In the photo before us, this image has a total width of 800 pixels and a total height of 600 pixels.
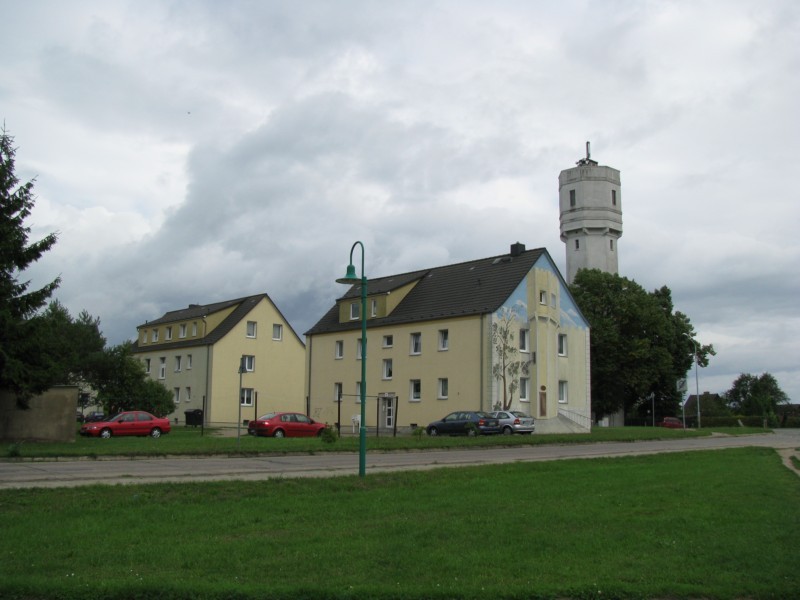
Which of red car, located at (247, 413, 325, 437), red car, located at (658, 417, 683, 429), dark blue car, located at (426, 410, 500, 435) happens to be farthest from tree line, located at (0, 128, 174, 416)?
red car, located at (658, 417, 683, 429)

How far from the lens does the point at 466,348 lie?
1906 inches

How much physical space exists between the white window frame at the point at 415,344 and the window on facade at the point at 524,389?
673 centimetres

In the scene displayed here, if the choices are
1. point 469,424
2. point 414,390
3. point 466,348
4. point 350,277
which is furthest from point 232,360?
point 350,277

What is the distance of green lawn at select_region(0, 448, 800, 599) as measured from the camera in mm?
7777

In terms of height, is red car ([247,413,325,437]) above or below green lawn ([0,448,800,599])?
above

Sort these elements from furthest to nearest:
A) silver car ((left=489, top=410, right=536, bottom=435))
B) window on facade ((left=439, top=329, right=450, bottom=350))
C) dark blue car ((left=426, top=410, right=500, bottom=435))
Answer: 1. window on facade ((left=439, top=329, right=450, bottom=350))
2. silver car ((left=489, top=410, right=536, bottom=435))
3. dark blue car ((left=426, top=410, right=500, bottom=435))

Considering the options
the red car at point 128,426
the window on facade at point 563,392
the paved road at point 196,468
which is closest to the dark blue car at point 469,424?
the window on facade at point 563,392

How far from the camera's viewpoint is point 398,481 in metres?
16.2

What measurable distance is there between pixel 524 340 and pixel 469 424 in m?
11.1

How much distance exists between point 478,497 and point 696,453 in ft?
53.1

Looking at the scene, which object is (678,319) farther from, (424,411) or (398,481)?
(398,481)

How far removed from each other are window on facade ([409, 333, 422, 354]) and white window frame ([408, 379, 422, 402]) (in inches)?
72.2

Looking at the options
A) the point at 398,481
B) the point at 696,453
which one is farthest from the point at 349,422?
the point at 398,481

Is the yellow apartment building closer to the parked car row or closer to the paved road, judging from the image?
the parked car row
